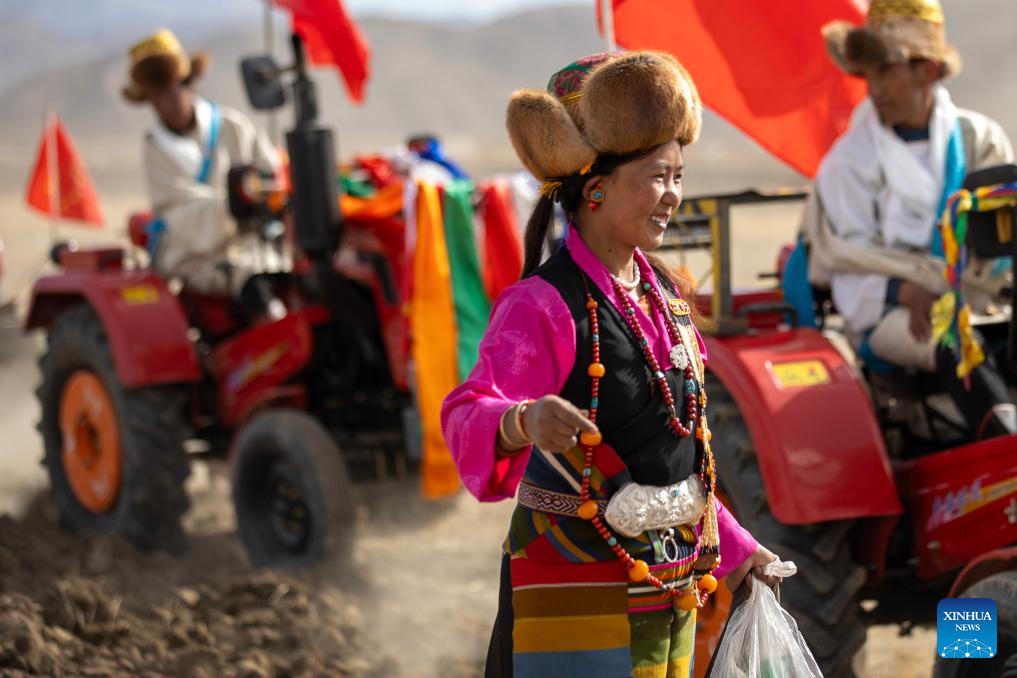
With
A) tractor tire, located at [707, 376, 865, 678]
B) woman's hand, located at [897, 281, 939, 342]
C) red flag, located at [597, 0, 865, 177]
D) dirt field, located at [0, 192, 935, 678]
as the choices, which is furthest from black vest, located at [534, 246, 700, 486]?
red flag, located at [597, 0, 865, 177]

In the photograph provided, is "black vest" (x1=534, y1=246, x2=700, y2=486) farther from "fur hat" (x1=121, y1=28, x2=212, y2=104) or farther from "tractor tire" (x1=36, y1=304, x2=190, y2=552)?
"fur hat" (x1=121, y1=28, x2=212, y2=104)

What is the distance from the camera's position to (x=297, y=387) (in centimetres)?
657

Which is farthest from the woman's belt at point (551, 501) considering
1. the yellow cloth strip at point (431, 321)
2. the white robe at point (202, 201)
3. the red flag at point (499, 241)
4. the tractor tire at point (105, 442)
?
the white robe at point (202, 201)

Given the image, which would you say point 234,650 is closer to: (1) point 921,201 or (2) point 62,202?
(1) point 921,201

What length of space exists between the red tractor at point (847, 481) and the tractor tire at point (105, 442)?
3.00 m

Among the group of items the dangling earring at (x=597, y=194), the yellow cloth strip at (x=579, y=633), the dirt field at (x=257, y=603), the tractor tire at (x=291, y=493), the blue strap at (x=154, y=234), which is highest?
the dangling earring at (x=597, y=194)

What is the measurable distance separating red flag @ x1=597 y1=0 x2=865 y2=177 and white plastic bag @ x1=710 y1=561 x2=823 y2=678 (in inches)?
106

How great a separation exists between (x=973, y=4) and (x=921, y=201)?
52742 mm

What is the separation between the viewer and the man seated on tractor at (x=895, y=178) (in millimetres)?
4445

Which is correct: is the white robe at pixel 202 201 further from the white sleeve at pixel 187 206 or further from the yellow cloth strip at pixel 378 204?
the yellow cloth strip at pixel 378 204

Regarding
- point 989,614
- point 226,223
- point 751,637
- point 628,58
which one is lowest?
point 989,614

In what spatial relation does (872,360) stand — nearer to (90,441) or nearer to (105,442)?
(105,442)

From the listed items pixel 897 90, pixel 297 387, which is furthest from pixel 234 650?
pixel 897 90

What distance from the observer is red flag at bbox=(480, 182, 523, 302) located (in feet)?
19.7
